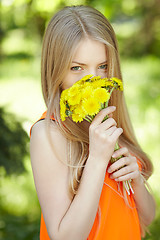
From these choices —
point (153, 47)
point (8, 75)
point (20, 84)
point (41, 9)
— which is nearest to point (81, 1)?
point (41, 9)

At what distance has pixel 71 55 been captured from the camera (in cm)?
158

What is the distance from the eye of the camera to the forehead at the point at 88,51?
1.59 meters

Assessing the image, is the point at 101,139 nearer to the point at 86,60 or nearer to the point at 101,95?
the point at 101,95

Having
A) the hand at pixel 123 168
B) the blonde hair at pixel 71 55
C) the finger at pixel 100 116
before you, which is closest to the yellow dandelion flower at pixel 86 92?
the finger at pixel 100 116

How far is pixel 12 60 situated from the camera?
42.0 ft

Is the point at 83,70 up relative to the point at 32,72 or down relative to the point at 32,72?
up

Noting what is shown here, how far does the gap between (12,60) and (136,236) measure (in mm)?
11725

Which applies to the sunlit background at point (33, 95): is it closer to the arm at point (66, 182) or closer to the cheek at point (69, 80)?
the cheek at point (69, 80)

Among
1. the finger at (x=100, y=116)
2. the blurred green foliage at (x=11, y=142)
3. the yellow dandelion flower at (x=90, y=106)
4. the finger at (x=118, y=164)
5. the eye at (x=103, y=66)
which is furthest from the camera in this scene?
the blurred green foliage at (x=11, y=142)

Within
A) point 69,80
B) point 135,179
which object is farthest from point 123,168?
point 69,80

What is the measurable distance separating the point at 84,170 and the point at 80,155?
0.48 feet

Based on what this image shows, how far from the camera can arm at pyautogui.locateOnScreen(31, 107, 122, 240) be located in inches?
57.0

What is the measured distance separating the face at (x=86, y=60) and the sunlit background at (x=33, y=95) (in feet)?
4.36

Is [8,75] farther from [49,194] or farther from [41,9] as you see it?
[49,194]
